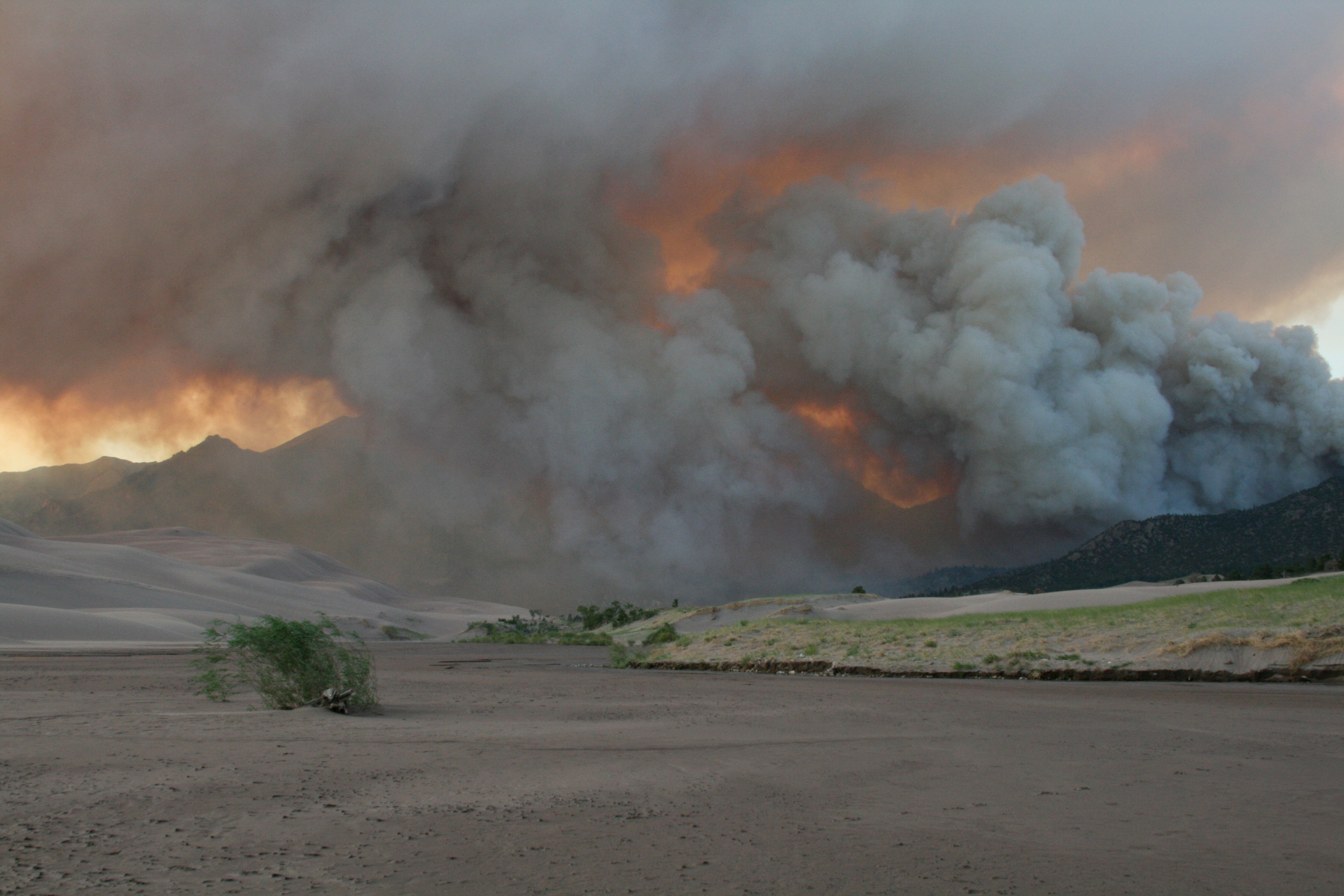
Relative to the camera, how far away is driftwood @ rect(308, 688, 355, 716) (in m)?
14.4

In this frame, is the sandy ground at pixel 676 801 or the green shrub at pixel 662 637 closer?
the sandy ground at pixel 676 801

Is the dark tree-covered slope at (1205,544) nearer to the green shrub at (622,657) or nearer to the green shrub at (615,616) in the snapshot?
the green shrub at (615,616)

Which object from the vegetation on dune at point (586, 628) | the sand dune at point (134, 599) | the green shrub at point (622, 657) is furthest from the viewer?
the vegetation on dune at point (586, 628)

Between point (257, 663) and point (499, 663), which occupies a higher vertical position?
point (257, 663)

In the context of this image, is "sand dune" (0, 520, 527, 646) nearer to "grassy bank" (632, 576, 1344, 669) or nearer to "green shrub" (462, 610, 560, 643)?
"green shrub" (462, 610, 560, 643)

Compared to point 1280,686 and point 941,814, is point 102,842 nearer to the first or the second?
point 941,814

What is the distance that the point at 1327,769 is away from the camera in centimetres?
908

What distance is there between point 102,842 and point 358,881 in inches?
89.2

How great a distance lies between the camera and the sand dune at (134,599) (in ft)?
207

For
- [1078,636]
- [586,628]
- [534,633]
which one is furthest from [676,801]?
[534,633]

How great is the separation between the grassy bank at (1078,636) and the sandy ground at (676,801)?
763 centimetres

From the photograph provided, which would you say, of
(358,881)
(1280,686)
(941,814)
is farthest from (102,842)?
(1280,686)

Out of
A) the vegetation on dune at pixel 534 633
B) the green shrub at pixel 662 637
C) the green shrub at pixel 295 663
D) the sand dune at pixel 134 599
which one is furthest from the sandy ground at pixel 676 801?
the sand dune at pixel 134 599

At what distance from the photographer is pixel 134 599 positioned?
9544 cm
